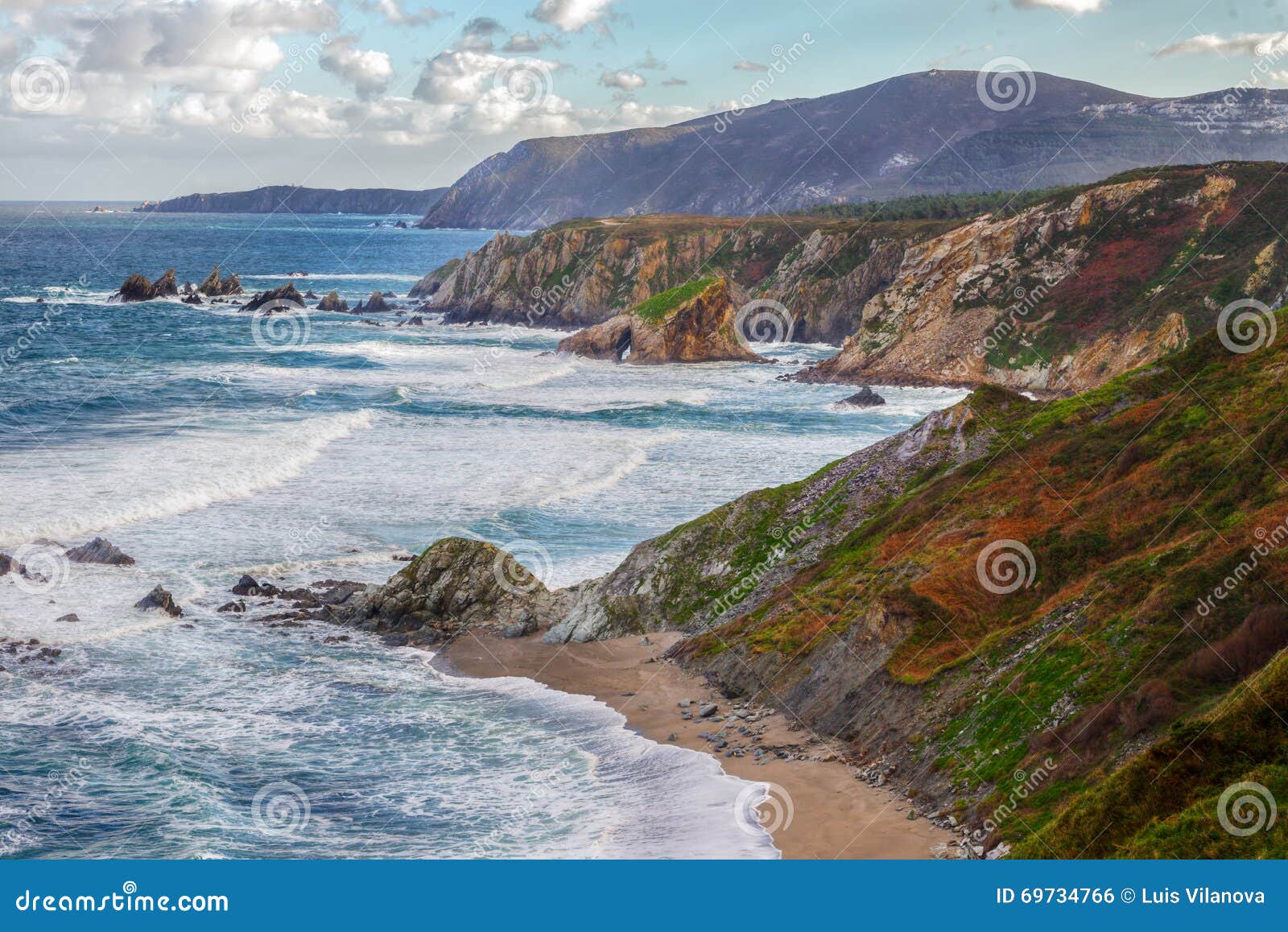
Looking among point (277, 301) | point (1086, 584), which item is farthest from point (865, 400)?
point (277, 301)

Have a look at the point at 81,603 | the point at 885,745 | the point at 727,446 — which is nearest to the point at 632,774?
the point at 885,745

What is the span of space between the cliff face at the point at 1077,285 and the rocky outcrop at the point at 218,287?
254 feet

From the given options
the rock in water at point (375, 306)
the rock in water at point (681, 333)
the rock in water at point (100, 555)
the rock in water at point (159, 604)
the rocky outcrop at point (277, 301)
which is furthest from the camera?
the rock in water at point (375, 306)

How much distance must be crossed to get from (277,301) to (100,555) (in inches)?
3390

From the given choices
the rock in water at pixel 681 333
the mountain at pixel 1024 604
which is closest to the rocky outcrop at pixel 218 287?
the rock in water at pixel 681 333

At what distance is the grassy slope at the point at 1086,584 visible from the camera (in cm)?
1533

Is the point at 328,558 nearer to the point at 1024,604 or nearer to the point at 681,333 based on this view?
the point at 1024,604

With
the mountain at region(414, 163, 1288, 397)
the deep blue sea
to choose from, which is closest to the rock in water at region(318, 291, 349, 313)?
the deep blue sea

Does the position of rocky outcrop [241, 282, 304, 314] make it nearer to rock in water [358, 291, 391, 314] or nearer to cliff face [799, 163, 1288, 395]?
rock in water [358, 291, 391, 314]

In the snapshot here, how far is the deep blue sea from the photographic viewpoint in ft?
59.6

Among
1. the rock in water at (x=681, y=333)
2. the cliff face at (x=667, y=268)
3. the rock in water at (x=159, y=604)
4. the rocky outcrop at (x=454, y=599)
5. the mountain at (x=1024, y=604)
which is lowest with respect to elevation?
the rock in water at (x=159, y=604)

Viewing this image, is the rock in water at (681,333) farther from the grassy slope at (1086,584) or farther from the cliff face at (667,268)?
the grassy slope at (1086,584)

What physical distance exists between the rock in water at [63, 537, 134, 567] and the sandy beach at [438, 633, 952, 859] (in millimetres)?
11545

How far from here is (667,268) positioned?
360ft
